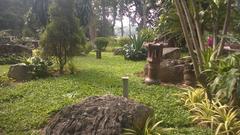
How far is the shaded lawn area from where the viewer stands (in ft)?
20.0

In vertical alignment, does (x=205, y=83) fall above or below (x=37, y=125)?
above

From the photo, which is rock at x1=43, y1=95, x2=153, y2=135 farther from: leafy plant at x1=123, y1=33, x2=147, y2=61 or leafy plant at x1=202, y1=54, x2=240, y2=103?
leafy plant at x1=123, y1=33, x2=147, y2=61

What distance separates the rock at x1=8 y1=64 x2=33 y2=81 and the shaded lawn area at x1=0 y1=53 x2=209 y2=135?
778 mm

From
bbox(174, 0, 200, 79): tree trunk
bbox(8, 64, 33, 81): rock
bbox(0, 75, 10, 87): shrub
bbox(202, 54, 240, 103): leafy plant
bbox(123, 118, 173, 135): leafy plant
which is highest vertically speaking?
bbox(174, 0, 200, 79): tree trunk

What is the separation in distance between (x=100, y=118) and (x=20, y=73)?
6.28 m

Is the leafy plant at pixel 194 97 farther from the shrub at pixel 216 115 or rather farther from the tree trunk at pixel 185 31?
the tree trunk at pixel 185 31

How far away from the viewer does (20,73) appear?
10664mm

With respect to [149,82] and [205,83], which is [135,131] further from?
[149,82]

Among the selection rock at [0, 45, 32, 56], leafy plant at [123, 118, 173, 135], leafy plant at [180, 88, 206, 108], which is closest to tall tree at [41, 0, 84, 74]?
leafy plant at [180, 88, 206, 108]

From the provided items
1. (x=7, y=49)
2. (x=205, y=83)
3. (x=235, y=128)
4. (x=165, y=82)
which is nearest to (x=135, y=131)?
(x=235, y=128)

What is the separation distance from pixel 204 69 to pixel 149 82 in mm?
2772

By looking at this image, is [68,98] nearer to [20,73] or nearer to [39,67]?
[39,67]

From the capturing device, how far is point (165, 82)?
377 inches

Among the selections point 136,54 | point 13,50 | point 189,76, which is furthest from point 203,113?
point 13,50
